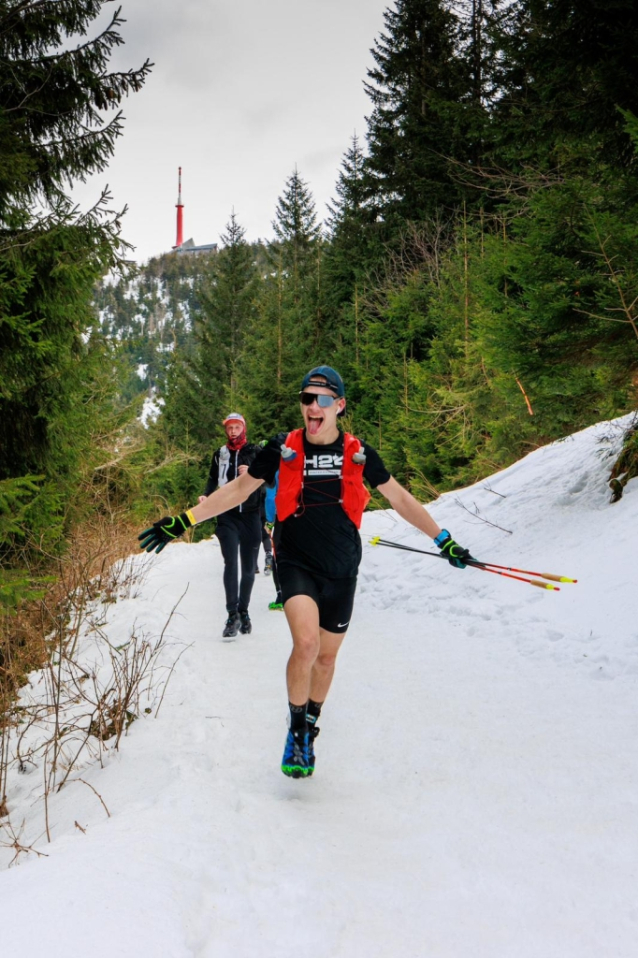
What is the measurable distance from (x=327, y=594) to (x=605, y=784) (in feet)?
5.70

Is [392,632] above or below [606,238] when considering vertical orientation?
below

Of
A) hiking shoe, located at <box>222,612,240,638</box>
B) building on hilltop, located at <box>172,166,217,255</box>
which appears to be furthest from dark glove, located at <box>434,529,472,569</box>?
building on hilltop, located at <box>172,166,217,255</box>

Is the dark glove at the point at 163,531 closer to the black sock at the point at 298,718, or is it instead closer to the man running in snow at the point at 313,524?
the man running in snow at the point at 313,524

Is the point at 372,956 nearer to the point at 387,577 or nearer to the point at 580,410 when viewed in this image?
the point at 580,410

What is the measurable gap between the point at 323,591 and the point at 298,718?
0.71 m

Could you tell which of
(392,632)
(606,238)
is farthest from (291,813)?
(606,238)

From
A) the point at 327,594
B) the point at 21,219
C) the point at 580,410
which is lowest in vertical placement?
the point at 327,594

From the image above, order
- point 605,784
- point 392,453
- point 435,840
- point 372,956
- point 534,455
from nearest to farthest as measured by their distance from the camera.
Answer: point 372,956 → point 435,840 → point 605,784 → point 534,455 → point 392,453

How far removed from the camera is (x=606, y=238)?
20.0 feet

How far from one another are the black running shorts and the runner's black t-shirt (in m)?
0.04

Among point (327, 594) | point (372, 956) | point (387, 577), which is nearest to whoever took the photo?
point (372, 956)

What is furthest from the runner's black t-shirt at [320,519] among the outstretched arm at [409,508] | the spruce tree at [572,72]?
the spruce tree at [572,72]

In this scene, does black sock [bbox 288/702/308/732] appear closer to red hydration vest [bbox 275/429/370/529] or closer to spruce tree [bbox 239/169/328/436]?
red hydration vest [bbox 275/429/370/529]

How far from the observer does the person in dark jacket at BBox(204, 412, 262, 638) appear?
274 inches
